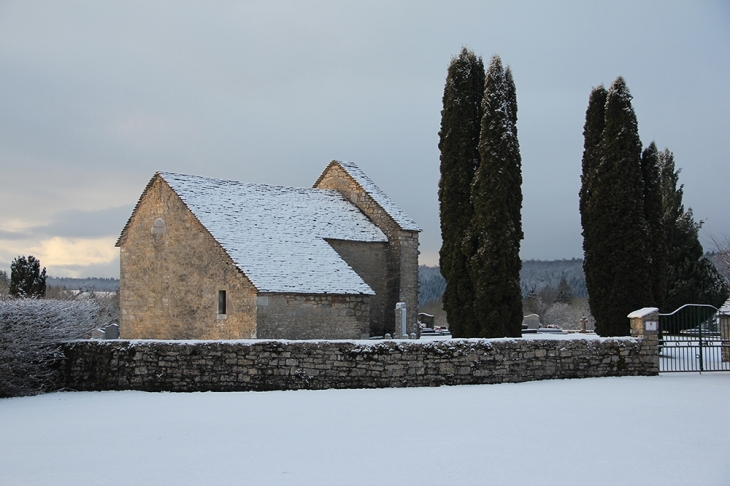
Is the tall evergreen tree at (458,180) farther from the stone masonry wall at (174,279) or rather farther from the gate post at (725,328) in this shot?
the gate post at (725,328)

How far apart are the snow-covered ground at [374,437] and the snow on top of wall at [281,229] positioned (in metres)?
8.64

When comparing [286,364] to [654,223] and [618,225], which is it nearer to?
[618,225]

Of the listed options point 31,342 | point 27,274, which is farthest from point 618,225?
point 27,274

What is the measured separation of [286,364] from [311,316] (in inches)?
304

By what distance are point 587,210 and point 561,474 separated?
66.5 feet

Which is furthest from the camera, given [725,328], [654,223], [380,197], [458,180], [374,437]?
[380,197]

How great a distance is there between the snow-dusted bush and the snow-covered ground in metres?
1.00

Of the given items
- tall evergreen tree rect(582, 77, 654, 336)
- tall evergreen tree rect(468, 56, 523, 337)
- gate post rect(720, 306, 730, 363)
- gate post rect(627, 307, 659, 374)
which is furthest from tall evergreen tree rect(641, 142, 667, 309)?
gate post rect(627, 307, 659, 374)

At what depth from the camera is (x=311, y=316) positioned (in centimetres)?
2495

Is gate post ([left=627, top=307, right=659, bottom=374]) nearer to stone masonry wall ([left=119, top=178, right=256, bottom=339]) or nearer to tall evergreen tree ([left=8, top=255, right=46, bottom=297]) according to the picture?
stone masonry wall ([left=119, top=178, right=256, bottom=339])

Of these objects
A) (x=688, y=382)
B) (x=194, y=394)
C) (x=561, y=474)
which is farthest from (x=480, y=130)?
(x=561, y=474)

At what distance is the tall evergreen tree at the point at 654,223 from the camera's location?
27.2 meters

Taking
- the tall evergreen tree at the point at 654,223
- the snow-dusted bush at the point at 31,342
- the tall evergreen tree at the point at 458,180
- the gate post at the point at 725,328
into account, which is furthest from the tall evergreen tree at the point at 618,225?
the snow-dusted bush at the point at 31,342

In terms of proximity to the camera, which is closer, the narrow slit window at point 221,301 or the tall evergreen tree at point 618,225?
the narrow slit window at point 221,301
